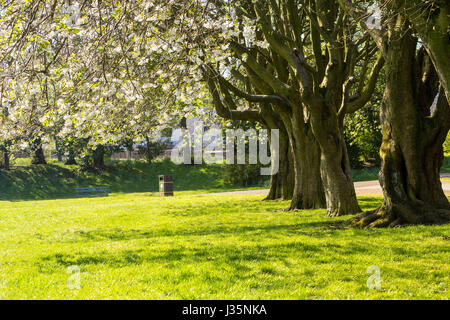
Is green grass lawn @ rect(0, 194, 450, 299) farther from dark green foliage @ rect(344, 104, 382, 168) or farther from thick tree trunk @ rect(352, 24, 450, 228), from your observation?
dark green foliage @ rect(344, 104, 382, 168)

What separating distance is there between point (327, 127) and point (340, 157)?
921mm

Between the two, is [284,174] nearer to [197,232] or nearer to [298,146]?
[298,146]

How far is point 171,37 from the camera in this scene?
972 centimetres

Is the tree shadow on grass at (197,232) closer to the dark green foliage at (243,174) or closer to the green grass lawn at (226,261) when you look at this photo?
the green grass lawn at (226,261)

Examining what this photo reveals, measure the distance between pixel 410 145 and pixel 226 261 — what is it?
5344 mm

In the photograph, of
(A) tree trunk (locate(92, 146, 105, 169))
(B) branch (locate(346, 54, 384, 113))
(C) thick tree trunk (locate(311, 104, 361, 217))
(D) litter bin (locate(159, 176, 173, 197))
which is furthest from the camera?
(A) tree trunk (locate(92, 146, 105, 169))

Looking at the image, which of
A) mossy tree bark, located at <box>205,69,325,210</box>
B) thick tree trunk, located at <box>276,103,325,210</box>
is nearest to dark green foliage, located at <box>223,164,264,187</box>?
mossy tree bark, located at <box>205,69,325,210</box>

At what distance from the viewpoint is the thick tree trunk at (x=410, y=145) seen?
9.73m

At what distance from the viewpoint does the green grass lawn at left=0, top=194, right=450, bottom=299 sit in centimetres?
525

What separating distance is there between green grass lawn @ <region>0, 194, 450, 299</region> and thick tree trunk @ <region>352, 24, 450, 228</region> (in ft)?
2.77

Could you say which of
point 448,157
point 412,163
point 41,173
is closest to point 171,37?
point 412,163

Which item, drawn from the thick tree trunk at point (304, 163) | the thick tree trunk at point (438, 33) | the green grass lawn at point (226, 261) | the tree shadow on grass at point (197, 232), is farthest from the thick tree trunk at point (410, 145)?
the thick tree trunk at point (304, 163)

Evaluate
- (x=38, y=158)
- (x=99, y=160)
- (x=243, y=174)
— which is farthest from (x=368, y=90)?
(x=38, y=158)
